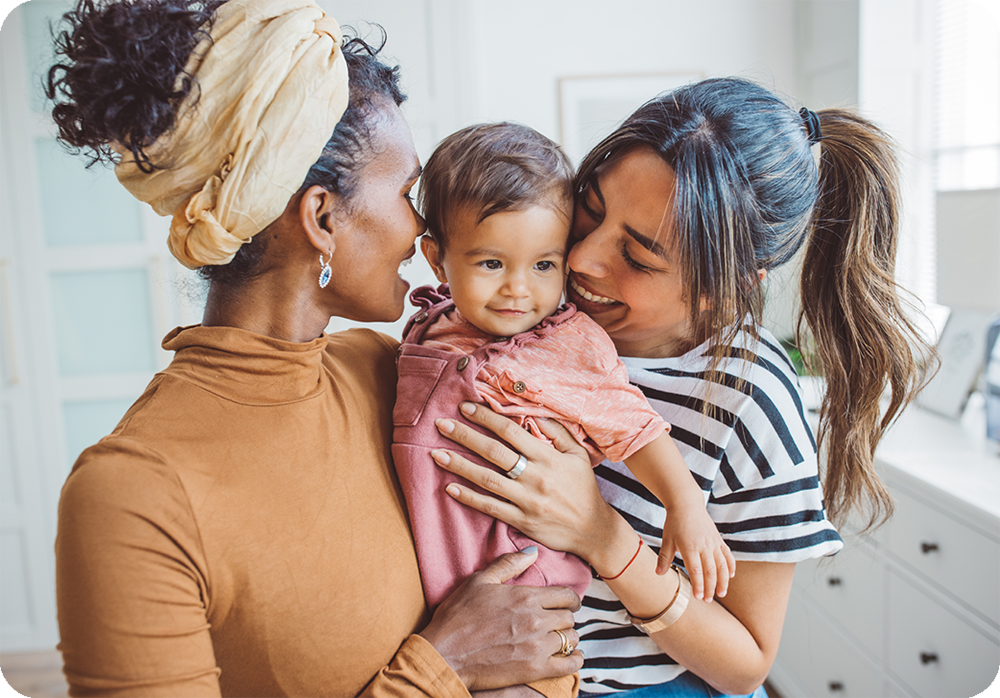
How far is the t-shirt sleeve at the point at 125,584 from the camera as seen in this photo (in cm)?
73

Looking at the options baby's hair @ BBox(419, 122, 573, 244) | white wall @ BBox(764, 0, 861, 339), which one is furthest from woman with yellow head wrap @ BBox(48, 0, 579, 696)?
white wall @ BBox(764, 0, 861, 339)

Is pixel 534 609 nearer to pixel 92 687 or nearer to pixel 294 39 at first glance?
pixel 92 687

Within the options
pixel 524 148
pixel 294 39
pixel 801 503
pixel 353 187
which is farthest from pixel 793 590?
pixel 294 39

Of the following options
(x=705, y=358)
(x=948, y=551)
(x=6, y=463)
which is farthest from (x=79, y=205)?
(x=948, y=551)

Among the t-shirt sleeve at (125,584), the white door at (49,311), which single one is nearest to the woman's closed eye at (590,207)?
the t-shirt sleeve at (125,584)

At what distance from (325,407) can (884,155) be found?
42.8 inches

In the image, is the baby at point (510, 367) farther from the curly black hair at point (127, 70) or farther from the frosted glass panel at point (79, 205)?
the frosted glass panel at point (79, 205)

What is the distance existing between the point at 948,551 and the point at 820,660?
2.71ft

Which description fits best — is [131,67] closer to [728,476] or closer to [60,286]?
[728,476]

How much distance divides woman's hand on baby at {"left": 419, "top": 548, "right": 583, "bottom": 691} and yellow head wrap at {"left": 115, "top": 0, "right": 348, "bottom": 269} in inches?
23.0

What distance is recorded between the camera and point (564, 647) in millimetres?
1036

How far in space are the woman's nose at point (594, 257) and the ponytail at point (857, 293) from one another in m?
0.47

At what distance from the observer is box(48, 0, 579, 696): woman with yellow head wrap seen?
29.8 inches

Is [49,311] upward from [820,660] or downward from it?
upward
